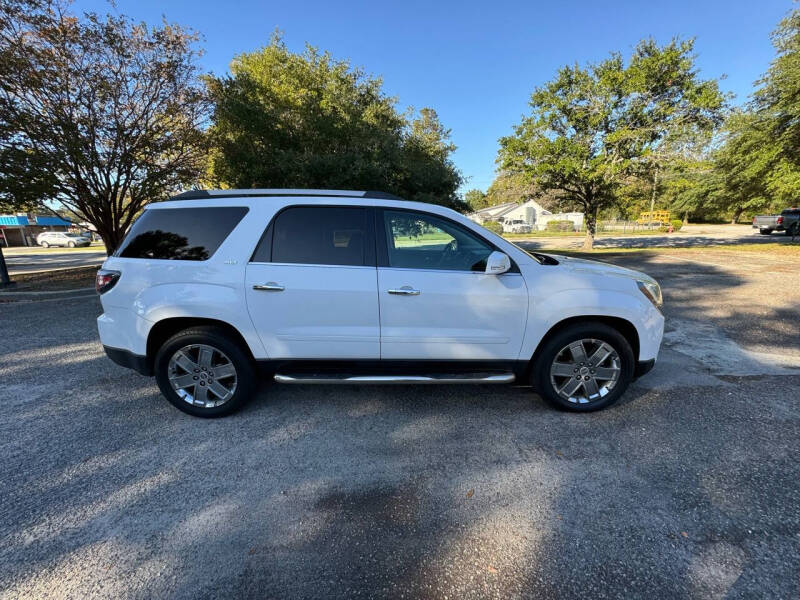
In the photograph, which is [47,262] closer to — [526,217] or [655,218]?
[526,217]

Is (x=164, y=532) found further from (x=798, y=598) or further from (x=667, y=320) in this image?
(x=667, y=320)

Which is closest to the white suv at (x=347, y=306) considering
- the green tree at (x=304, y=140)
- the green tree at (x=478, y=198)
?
the green tree at (x=304, y=140)

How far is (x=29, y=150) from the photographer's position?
851 centimetres

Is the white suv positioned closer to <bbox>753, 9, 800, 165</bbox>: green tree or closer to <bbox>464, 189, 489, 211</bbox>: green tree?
<bbox>753, 9, 800, 165</bbox>: green tree

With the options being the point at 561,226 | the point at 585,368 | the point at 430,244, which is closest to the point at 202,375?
the point at 430,244

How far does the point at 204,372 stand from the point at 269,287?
99cm

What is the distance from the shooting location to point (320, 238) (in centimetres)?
299

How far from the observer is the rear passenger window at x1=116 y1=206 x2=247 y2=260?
298 cm

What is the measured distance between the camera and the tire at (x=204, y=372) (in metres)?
2.99

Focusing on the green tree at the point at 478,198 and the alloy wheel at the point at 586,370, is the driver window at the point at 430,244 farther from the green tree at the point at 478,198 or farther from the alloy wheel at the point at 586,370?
the green tree at the point at 478,198

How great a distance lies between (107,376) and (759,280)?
44.6ft

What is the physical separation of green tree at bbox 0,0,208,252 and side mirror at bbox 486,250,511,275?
11.1m

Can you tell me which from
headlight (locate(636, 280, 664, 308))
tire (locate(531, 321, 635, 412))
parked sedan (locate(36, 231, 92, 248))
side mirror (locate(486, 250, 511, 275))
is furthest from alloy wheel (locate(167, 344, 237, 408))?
parked sedan (locate(36, 231, 92, 248))

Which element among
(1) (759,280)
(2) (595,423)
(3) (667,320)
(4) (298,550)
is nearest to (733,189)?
(1) (759,280)
